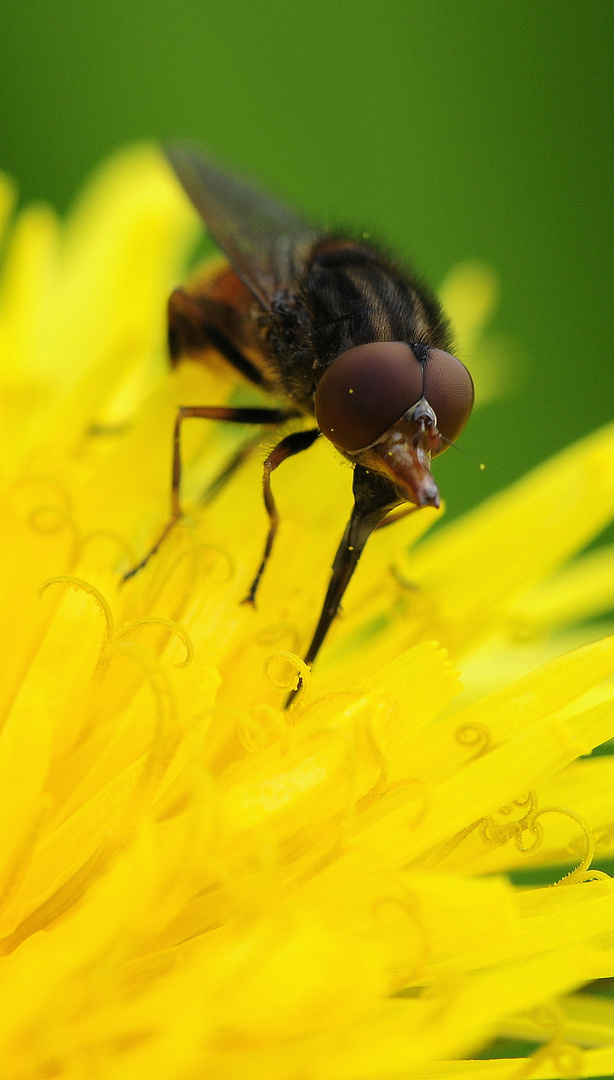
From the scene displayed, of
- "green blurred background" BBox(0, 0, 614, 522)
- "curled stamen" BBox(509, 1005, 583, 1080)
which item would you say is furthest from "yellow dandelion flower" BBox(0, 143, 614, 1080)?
"green blurred background" BBox(0, 0, 614, 522)

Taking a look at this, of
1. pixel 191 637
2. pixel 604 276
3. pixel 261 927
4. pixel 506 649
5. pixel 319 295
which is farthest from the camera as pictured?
pixel 604 276

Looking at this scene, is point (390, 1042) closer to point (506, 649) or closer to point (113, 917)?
point (113, 917)

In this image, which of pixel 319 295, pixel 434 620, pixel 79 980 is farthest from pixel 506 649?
pixel 79 980

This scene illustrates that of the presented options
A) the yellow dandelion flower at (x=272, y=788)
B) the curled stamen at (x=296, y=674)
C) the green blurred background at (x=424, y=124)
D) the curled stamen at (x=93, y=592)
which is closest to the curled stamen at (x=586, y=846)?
the yellow dandelion flower at (x=272, y=788)

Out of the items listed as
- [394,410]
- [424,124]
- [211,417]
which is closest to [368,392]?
[394,410]

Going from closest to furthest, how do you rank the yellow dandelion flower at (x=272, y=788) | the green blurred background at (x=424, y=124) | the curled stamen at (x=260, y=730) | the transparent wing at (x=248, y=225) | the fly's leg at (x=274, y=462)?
the yellow dandelion flower at (x=272, y=788), the curled stamen at (x=260, y=730), the fly's leg at (x=274, y=462), the transparent wing at (x=248, y=225), the green blurred background at (x=424, y=124)

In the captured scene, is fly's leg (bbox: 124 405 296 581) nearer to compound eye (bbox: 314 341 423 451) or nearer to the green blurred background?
compound eye (bbox: 314 341 423 451)

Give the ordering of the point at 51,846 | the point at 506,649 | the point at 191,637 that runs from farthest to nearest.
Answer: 1. the point at 506,649
2. the point at 191,637
3. the point at 51,846

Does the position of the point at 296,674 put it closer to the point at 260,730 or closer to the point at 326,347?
the point at 260,730

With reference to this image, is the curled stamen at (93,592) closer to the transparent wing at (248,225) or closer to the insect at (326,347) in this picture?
the insect at (326,347)
